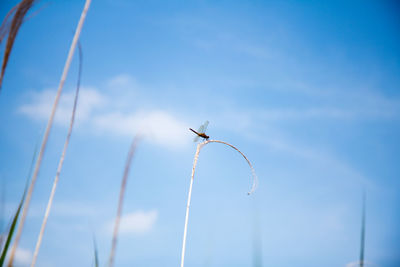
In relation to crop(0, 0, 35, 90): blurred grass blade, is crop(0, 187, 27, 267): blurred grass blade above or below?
below

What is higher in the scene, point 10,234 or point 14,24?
point 14,24

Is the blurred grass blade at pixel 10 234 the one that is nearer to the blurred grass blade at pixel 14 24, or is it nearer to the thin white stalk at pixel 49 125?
the thin white stalk at pixel 49 125

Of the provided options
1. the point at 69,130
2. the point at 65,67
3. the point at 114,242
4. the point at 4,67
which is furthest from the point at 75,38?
the point at 114,242

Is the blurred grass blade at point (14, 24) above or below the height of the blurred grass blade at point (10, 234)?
above

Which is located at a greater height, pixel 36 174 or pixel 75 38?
pixel 75 38

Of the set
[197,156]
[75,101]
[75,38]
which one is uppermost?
[197,156]

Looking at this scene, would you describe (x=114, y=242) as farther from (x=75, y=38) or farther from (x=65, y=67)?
(x=75, y=38)

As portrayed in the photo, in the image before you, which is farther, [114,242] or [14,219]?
[14,219]

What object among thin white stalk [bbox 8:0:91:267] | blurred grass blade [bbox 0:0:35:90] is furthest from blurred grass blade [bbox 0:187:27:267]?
blurred grass blade [bbox 0:0:35:90]

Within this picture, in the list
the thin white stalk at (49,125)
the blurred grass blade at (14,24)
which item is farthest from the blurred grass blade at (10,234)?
the blurred grass blade at (14,24)

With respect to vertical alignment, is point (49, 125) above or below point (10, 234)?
above

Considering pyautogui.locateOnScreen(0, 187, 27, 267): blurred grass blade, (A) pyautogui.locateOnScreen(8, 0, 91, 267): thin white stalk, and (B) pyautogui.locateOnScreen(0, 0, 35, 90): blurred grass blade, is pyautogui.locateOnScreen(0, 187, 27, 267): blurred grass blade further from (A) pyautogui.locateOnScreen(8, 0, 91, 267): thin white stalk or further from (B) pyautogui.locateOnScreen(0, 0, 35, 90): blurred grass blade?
(B) pyautogui.locateOnScreen(0, 0, 35, 90): blurred grass blade
